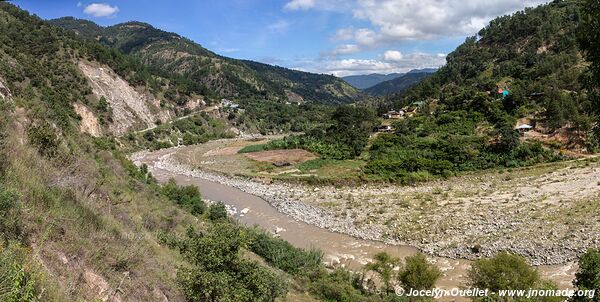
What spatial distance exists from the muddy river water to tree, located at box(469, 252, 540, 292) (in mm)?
3901

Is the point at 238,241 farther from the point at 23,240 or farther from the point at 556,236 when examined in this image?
the point at 556,236

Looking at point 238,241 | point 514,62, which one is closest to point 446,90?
point 514,62

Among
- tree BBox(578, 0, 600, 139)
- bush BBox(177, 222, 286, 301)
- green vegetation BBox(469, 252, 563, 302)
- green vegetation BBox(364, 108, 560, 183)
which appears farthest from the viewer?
green vegetation BBox(364, 108, 560, 183)

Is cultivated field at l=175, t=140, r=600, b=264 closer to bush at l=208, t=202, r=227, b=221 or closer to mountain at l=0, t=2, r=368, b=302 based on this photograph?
bush at l=208, t=202, r=227, b=221

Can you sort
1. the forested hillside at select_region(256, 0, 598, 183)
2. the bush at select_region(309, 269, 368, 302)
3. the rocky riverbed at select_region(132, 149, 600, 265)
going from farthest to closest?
1. the forested hillside at select_region(256, 0, 598, 183)
2. the rocky riverbed at select_region(132, 149, 600, 265)
3. the bush at select_region(309, 269, 368, 302)

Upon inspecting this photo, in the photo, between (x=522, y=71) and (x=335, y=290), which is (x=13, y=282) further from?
(x=522, y=71)

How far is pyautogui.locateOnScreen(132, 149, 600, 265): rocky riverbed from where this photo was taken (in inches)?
886

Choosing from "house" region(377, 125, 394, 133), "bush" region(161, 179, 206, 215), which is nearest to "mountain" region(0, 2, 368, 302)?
"bush" region(161, 179, 206, 215)

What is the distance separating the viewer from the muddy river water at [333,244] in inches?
765

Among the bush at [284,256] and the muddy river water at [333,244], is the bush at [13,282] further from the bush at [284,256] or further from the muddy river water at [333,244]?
the muddy river water at [333,244]

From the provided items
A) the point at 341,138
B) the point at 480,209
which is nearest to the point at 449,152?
the point at 341,138

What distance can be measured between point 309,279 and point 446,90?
75.2m

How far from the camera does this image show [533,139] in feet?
159

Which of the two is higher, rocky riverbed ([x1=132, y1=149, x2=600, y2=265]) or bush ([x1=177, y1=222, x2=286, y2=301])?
bush ([x1=177, y1=222, x2=286, y2=301])
